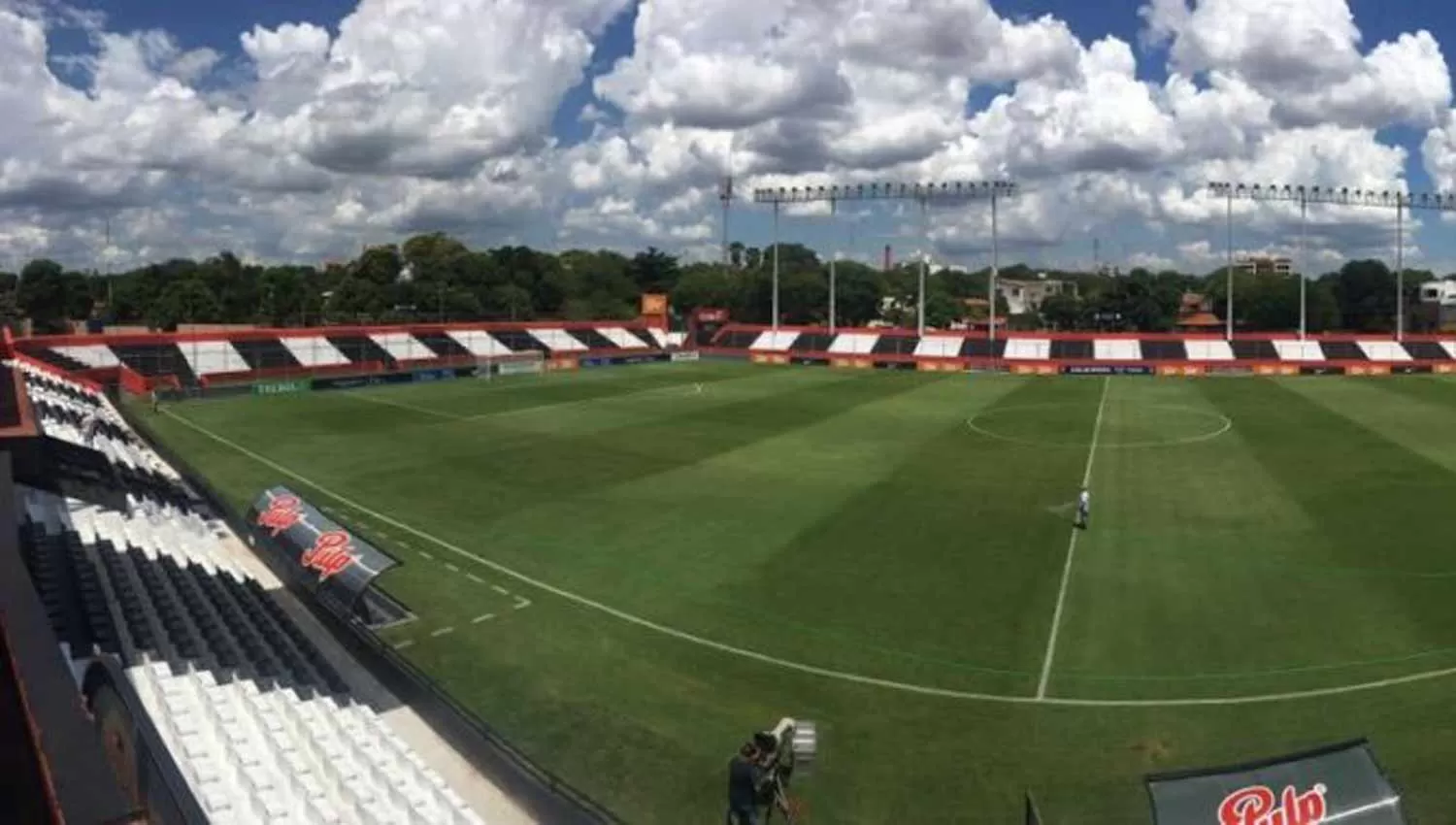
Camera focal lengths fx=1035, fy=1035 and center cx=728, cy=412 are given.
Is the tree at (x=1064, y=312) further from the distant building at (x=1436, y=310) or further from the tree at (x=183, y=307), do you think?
the tree at (x=183, y=307)

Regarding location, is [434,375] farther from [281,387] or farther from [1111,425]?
[1111,425]

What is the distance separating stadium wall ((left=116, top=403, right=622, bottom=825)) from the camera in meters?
12.5

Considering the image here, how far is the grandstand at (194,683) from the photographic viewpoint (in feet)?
35.3

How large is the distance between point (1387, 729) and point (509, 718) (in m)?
13.6

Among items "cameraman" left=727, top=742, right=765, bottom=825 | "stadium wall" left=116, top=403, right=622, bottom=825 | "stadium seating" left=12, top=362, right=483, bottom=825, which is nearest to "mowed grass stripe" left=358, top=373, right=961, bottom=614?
"stadium wall" left=116, top=403, right=622, bottom=825

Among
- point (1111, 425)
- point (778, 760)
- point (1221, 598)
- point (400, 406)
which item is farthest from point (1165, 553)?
point (400, 406)

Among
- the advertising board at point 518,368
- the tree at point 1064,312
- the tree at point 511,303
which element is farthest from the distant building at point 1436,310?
the tree at point 511,303

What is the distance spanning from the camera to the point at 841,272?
6280 inches

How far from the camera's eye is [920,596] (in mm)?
22891

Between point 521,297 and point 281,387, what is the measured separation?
7742 cm

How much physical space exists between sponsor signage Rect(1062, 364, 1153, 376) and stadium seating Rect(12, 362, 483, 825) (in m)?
70.9

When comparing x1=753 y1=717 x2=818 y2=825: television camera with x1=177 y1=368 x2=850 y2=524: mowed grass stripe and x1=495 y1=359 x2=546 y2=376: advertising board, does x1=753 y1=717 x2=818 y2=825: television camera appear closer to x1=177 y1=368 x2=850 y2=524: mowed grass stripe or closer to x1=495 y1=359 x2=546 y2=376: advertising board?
x1=177 y1=368 x2=850 y2=524: mowed grass stripe

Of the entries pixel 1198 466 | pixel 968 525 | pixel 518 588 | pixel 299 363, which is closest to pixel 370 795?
pixel 518 588

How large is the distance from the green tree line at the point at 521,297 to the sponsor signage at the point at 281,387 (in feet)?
215
